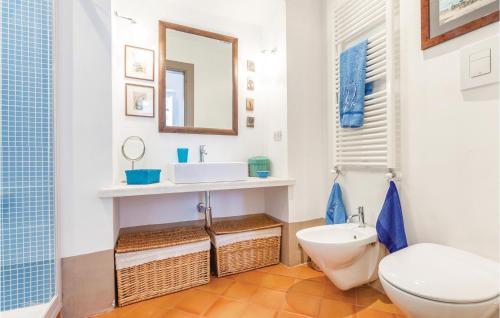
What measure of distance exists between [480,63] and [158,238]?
6.95 feet

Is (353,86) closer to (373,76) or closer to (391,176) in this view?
(373,76)

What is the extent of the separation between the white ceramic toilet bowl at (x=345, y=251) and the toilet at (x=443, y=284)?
0.90 feet

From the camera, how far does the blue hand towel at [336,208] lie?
6.06 ft

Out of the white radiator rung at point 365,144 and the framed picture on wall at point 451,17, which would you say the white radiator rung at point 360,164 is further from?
the framed picture on wall at point 451,17

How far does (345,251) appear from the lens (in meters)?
1.35

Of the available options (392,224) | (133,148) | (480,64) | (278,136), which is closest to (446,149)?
(480,64)

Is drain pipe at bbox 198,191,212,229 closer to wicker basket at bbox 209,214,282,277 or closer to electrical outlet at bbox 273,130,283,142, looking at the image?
wicker basket at bbox 209,214,282,277

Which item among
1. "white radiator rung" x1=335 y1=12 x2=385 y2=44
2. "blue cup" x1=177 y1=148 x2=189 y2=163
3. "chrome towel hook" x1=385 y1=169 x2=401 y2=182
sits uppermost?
"white radiator rung" x1=335 y1=12 x2=385 y2=44

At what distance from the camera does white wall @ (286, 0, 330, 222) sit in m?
2.01

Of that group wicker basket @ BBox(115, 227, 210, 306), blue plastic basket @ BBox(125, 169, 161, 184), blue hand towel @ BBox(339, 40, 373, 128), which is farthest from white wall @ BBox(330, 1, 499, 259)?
blue plastic basket @ BBox(125, 169, 161, 184)

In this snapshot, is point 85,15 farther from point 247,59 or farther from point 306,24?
point 306,24

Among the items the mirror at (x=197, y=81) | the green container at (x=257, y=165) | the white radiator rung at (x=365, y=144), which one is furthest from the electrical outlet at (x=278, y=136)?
the white radiator rung at (x=365, y=144)

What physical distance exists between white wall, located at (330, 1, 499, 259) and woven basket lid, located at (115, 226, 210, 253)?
4.52 feet

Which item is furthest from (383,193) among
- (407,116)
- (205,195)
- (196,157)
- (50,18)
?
(50,18)
